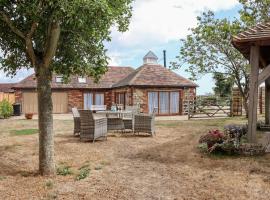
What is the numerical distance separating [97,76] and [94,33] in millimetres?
1543

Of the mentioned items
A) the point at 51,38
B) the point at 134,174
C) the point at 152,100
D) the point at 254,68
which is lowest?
the point at 134,174

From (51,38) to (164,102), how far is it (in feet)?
68.5

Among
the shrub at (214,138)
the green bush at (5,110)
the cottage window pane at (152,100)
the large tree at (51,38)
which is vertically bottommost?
the shrub at (214,138)

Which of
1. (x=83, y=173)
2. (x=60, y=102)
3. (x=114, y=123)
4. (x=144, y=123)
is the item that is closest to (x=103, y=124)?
(x=114, y=123)

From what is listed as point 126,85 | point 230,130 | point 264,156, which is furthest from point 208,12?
point 264,156

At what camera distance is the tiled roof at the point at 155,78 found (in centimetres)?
2620

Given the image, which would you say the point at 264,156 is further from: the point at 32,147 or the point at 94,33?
the point at 32,147

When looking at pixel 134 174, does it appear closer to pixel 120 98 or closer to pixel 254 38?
pixel 254 38

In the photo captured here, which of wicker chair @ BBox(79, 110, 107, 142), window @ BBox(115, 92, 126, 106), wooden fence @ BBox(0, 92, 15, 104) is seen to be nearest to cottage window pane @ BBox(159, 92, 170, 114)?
window @ BBox(115, 92, 126, 106)

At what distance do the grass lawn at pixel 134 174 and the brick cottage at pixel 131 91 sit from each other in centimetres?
1562

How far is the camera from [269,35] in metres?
8.33

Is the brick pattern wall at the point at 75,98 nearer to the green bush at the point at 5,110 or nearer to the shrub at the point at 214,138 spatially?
the green bush at the point at 5,110

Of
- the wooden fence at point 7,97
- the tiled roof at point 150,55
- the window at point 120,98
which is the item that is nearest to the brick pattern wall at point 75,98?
the window at point 120,98

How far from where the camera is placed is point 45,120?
6680 millimetres
